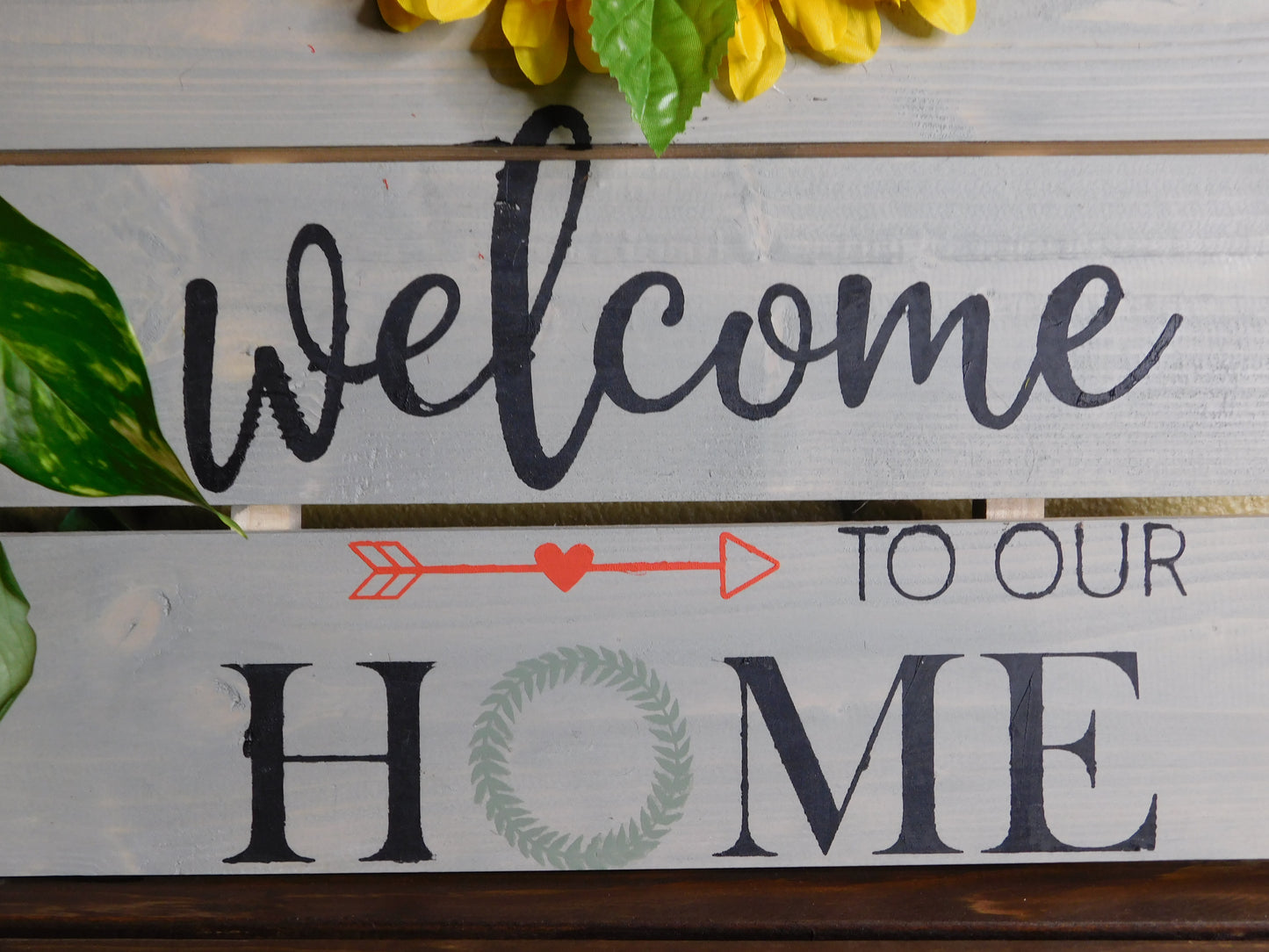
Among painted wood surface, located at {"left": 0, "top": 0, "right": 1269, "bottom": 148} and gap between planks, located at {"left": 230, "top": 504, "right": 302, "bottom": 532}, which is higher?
painted wood surface, located at {"left": 0, "top": 0, "right": 1269, "bottom": 148}

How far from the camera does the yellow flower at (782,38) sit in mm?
500

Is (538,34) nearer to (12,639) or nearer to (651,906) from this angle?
(12,639)

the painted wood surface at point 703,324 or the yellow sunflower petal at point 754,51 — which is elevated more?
the yellow sunflower petal at point 754,51

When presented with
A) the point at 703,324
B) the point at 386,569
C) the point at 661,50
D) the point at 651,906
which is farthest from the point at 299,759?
the point at 661,50

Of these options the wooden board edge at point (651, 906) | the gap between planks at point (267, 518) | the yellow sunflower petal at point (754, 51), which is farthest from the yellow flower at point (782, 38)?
the wooden board edge at point (651, 906)

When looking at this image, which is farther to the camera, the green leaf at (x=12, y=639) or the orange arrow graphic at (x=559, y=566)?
the orange arrow graphic at (x=559, y=566)

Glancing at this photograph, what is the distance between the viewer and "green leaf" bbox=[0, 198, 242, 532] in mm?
315

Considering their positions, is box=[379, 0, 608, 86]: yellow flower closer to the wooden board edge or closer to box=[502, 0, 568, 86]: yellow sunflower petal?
box=[502, 0, 568, 86]: yellow sunflower petal

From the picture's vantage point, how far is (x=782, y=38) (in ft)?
1.69

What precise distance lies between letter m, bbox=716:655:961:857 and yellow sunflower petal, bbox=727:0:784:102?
0.34m

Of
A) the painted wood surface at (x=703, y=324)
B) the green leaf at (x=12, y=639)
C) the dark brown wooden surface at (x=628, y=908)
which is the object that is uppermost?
the painted wood surface at (x=703, y=324)

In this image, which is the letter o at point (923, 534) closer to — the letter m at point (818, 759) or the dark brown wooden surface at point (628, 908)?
the letter m at point (818, 759)

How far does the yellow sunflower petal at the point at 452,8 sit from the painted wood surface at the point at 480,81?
0.03m

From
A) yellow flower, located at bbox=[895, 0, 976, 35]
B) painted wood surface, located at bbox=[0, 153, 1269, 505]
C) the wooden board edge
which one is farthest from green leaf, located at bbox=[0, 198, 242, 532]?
yellow flower, located at bbox=[895, 0, 976, 35]
